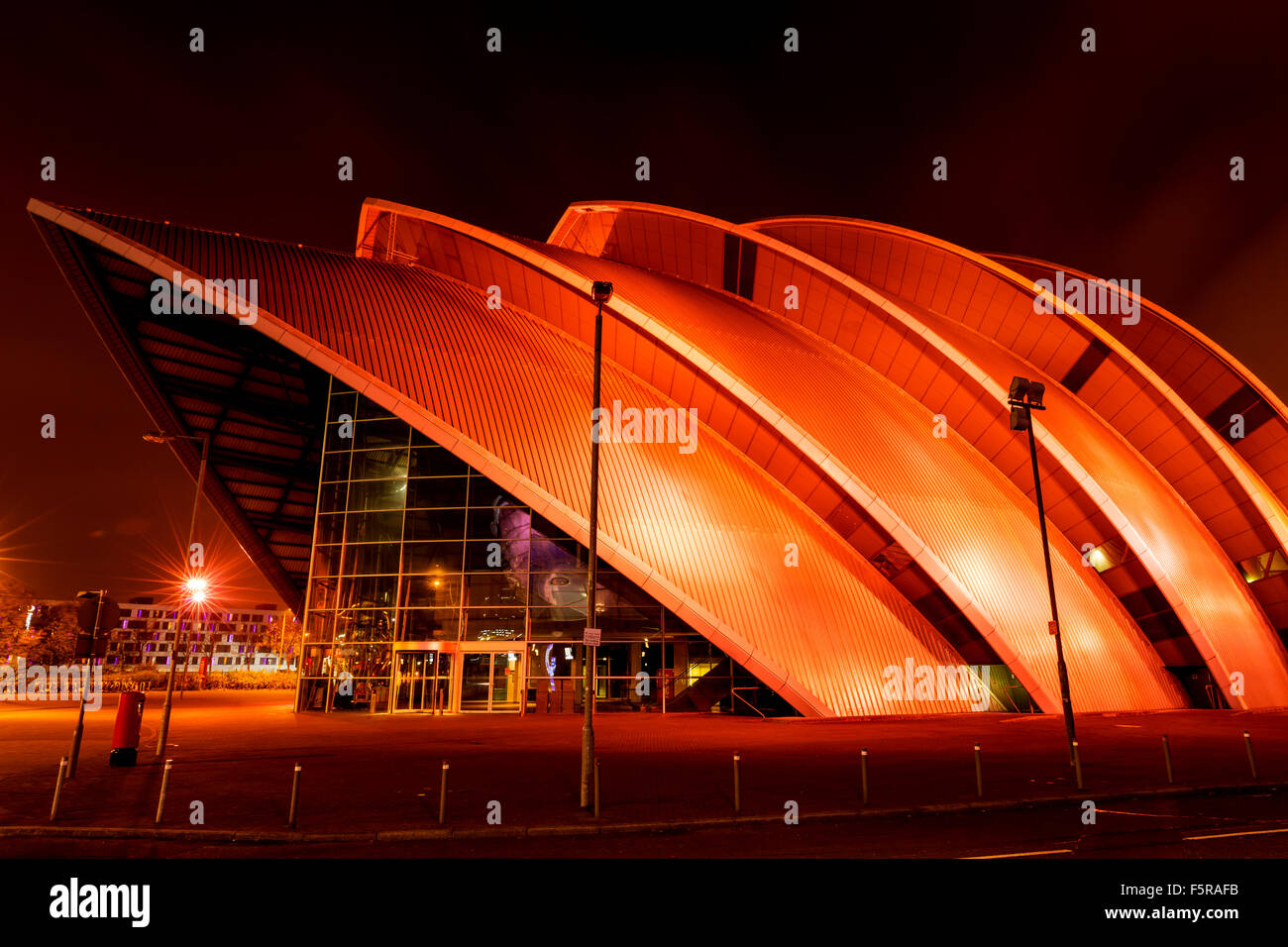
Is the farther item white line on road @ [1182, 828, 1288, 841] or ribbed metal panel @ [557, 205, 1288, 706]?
ribbed metal panel @ [557, 205, 1288, 706]

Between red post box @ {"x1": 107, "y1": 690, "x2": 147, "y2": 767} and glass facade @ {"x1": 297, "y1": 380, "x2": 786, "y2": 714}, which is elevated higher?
glass facade @ {"x1": 297, "y1": 380, "x2": 786, "y2": 714}

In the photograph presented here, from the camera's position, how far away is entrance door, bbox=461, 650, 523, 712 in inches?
1048

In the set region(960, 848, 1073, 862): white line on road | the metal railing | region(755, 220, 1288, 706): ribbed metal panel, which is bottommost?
region(960, 848, 1073, 862): white line on road

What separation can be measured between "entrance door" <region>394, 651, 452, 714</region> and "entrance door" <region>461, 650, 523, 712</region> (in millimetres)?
633

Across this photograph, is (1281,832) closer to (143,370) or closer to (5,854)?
(5,854)

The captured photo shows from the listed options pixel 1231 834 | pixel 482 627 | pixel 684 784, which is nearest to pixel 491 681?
pixel 482 627

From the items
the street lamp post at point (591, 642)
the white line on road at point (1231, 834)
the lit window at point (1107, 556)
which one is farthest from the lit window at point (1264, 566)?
the street lamp post at point (591, 642)

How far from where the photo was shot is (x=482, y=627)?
26781 mm

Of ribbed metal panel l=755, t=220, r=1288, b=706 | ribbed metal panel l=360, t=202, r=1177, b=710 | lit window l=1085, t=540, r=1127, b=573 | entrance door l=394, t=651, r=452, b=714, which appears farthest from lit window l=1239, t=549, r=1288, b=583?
entrance door l=394, t=651, r=452, b=714

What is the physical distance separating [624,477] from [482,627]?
761cm

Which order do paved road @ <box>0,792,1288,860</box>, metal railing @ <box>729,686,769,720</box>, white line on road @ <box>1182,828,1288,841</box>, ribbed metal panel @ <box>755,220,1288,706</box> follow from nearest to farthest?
1. paved road @ <box>0,792,1288,860</box>
2. white line on road @ <box>1182,828,1288,841</box>
3. metal railing @ <box>729,686,769,720</box>
4. ribbed metal panel @ <box>755,220,1288,706</box>

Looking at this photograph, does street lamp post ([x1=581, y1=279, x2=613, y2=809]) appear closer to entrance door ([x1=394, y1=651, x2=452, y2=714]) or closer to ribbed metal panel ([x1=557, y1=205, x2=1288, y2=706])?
entrance door ([x1=394, y1=651, x2=452, y2=714])

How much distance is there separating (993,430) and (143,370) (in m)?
33.4

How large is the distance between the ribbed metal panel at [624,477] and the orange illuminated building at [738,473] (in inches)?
4.6
